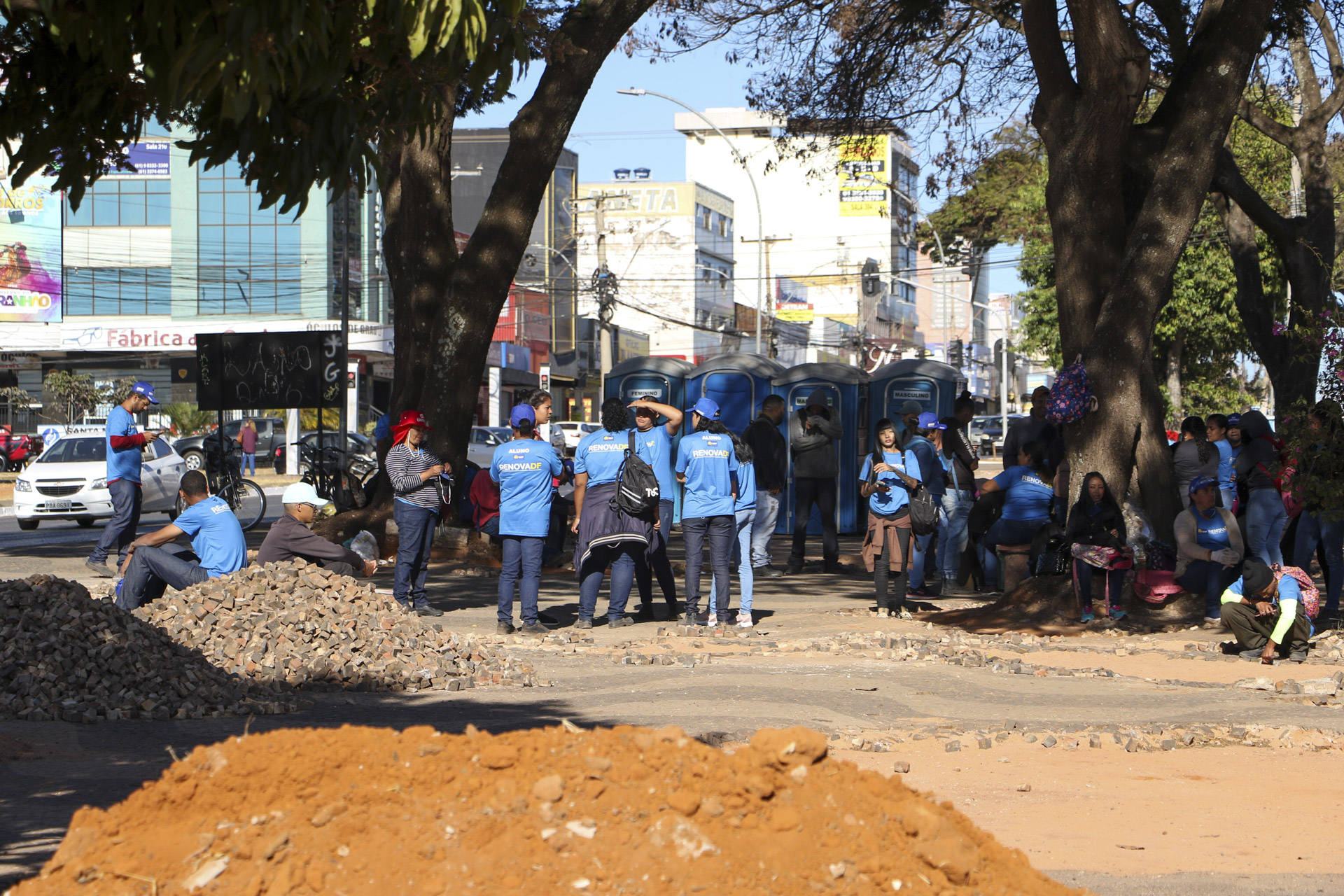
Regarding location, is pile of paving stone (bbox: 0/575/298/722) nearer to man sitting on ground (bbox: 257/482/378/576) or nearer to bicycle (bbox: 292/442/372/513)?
man sitting on ground (bbox: 257/482/378/576)

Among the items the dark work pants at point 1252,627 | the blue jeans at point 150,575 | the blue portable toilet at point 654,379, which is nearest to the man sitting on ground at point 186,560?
the blue jeans at point 150,575

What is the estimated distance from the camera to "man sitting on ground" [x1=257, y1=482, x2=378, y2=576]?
10062 mm

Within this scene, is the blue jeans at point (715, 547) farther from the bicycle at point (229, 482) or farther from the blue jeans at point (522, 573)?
the bicycle at point (229, 482)

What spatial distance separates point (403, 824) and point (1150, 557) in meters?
9.05

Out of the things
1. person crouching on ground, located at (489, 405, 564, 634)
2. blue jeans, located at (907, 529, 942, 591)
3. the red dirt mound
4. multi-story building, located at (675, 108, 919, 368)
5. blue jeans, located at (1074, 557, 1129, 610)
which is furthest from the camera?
multi-story building, located at (675, 108, 919, 368)

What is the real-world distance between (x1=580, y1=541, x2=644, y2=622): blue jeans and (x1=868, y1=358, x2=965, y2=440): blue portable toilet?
8651 mm

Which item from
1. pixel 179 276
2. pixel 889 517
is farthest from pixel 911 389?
pixel 179 276

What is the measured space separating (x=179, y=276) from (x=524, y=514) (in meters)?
40.0

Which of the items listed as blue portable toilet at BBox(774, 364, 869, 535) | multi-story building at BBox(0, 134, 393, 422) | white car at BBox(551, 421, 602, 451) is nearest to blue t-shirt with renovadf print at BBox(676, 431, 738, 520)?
blue portable toilet at BBox(774, 364, 869, 535)

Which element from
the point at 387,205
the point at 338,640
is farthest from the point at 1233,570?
the point at 387,205

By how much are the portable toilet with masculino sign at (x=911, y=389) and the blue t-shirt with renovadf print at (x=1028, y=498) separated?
660cm

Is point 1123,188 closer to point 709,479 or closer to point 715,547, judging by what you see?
point 709,479

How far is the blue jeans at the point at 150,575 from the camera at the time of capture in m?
9.44

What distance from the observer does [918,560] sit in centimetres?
1287
